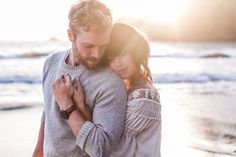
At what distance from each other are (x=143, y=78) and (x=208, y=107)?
6.32 meters

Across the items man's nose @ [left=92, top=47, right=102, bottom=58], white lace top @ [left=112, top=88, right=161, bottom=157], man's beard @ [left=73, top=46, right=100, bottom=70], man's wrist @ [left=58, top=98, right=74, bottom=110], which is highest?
man's nose @ [left=92, top=47, right=102, bottom=58]

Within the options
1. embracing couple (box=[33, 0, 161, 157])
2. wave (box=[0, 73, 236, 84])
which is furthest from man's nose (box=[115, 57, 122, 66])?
wave (box=[0, 73, 236, 84])

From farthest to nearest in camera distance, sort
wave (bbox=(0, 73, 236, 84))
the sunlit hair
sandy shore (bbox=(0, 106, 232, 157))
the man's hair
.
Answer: wave (bbox=(0, 73, 236, 84)) < sandy shore (bbox=(0, 106, 232, 157)) < the sunlit hair < the man's hair

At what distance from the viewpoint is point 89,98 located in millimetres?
2455

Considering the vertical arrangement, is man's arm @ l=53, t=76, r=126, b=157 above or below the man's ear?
below

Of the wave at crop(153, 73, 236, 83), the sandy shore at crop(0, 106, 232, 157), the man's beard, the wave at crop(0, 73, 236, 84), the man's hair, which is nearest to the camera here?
the man's hair

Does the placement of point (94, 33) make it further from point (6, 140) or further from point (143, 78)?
point (6, 140)

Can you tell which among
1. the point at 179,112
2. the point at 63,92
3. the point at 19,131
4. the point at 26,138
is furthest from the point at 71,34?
the point at 179,112

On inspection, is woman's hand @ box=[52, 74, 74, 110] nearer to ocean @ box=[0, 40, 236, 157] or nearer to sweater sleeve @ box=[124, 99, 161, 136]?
sweater sleeve @ box=[124, 99, 161, 136]

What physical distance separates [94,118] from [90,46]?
1.21ft

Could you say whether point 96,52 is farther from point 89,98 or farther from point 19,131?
point 19,131

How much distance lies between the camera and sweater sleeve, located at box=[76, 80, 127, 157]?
233cm

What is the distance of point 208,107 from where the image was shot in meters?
8.77

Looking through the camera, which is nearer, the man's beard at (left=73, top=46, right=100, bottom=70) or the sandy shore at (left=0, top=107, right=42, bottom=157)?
the man's beard at (left=73, top=46, right=100, bottom=70)
